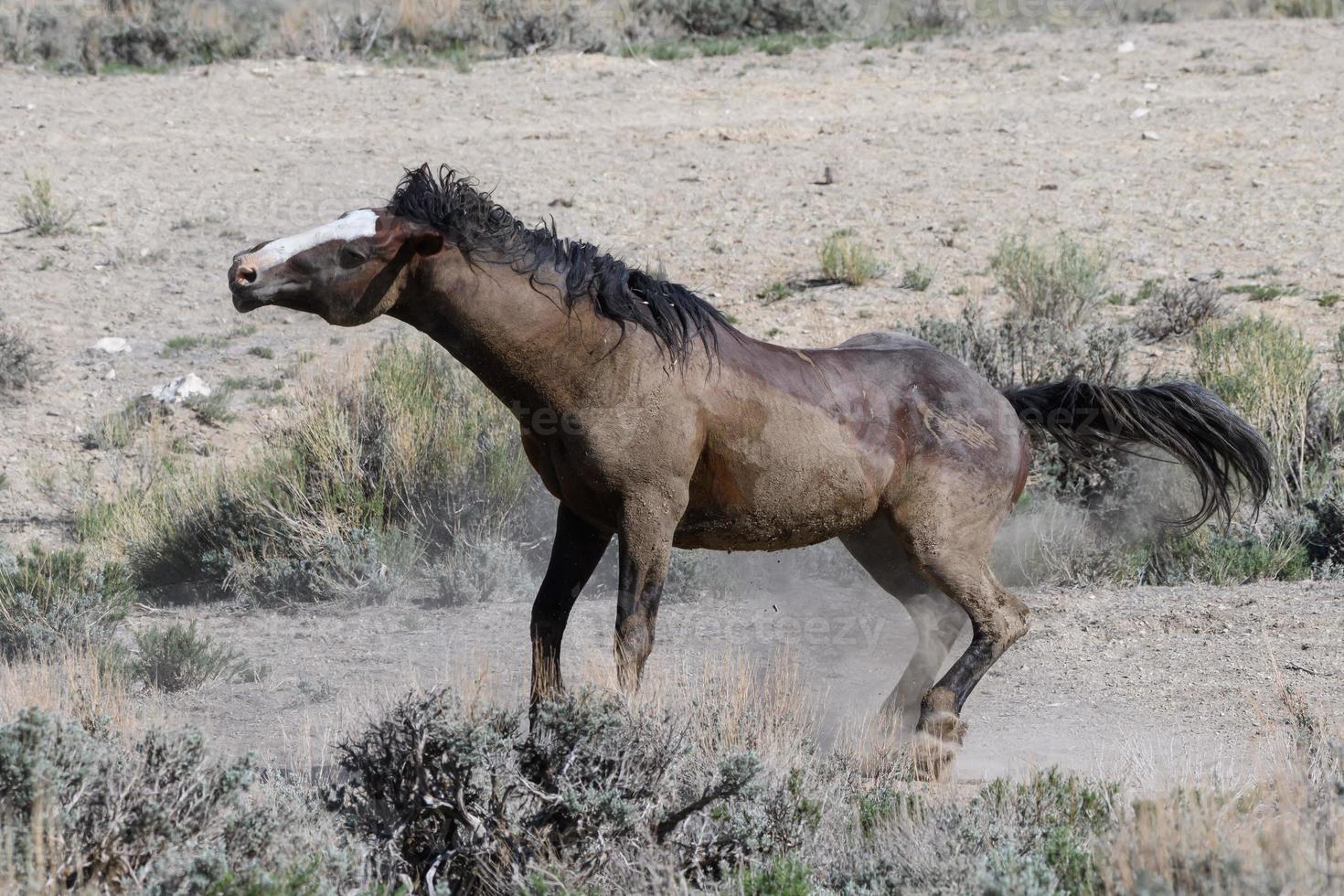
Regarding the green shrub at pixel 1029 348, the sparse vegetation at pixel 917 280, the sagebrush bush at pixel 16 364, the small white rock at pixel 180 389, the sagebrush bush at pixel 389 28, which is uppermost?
the sagebrush bush at pixel 389 28

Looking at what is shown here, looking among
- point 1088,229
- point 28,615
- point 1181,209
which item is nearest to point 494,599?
point 28,615

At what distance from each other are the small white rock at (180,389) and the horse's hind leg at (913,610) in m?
6.62

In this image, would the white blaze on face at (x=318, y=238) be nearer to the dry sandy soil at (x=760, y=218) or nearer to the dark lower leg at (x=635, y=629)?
the dark lower leg at (x=635, y=629)

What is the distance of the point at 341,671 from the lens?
24.2 ft

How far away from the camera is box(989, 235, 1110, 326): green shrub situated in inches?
451

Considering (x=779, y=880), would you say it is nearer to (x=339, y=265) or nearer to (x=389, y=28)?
(x=339, y=265)

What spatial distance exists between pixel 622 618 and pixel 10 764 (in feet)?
6.84

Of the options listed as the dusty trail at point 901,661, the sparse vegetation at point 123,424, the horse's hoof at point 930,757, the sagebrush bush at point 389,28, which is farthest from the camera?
the sagebrush bush at point 389,28

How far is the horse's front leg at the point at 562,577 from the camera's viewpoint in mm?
5582

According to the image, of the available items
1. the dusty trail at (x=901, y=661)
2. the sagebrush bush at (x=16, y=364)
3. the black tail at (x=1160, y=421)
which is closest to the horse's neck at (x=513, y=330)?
the dusty trail at (x=901, y=661)

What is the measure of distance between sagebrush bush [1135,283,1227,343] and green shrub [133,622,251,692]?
7439 mm

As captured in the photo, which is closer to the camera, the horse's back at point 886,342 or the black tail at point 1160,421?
the horse's back at point 886,342

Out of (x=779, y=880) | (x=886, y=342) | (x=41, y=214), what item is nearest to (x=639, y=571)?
(x=779, y=880)

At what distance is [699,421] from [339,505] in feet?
13.9
